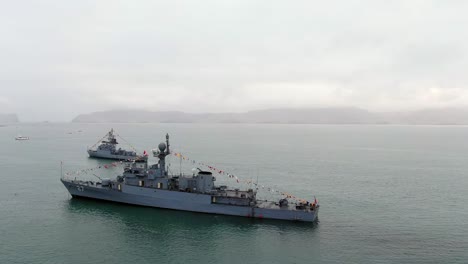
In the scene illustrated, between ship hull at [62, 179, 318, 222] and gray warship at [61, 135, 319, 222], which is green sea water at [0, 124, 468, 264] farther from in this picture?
gray warship at [61, 135, 319, 222]

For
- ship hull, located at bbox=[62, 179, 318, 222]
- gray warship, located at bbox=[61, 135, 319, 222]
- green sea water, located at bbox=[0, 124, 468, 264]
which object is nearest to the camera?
green sea water, located at bbox=[0, 124, 468, 264]

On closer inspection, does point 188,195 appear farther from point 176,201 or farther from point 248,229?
point 248,229

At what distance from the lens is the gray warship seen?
1857 inches

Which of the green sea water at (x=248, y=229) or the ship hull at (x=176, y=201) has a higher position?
the ship hull at (x=176, y=201)

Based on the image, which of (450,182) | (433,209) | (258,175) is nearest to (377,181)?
(450,182)

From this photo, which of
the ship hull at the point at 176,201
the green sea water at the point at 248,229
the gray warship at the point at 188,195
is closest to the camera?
the green sea water at the point at 248,229

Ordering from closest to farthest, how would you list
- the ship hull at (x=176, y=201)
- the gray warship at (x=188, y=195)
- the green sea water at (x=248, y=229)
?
the green sea water at (x=248, y=229), the ship hull at (x=176, y=201), the gray warship at (x=188, y=195)

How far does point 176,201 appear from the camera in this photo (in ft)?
164

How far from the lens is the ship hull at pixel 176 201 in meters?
46.8

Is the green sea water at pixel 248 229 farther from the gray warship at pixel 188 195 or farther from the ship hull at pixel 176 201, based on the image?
the gray warship at pixel 188 195

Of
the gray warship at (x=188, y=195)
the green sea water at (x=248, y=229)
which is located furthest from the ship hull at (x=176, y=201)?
the green sea water at (x=248, y=229)

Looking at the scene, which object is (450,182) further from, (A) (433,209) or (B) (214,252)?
(B) (214,252)

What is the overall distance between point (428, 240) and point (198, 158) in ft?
259

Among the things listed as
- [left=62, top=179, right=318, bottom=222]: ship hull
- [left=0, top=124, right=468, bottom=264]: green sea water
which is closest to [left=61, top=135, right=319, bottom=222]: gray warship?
[left=62, top=179, right=318, bottom=222]: ship hull
